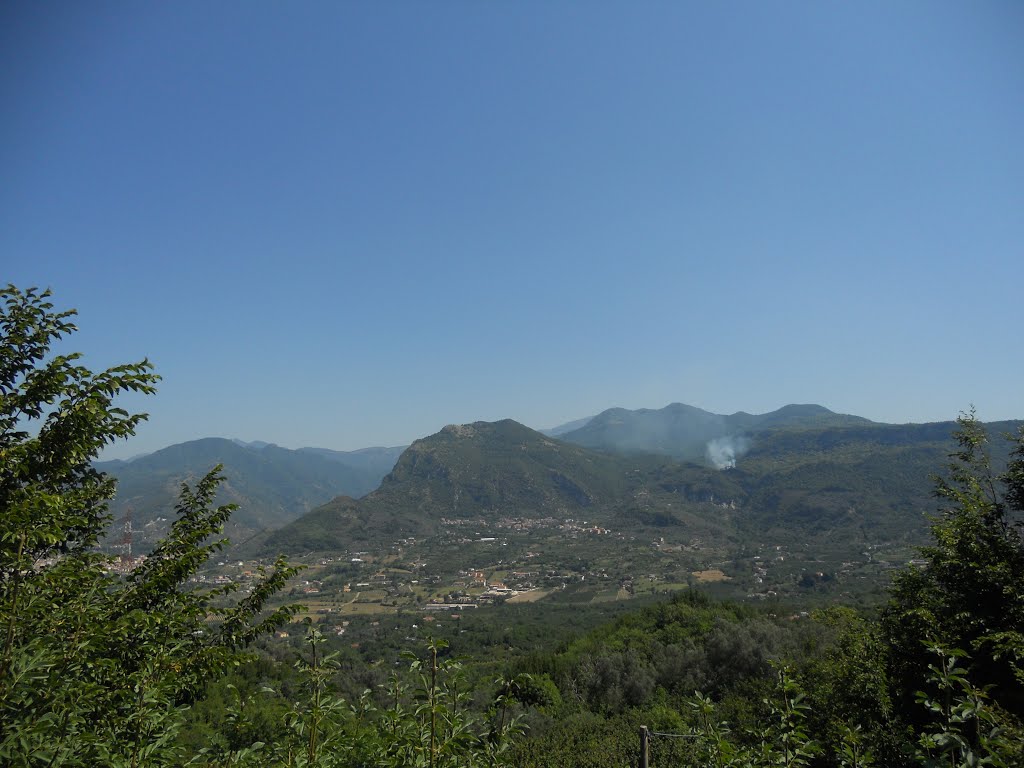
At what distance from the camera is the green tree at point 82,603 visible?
9.39 ft

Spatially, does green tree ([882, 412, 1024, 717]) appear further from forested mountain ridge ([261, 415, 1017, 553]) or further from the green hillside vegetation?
forested mountain ridge ([261, 415, 1017, 553])

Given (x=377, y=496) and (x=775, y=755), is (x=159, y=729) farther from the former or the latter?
(x=377, y=496)

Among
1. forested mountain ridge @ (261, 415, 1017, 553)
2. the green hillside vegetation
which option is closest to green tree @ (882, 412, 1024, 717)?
the green hillside vegetation

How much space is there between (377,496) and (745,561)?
125m

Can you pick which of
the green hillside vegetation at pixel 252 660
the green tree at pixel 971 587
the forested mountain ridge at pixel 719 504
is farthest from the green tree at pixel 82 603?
the forested mountain ridge at pixel 719 504

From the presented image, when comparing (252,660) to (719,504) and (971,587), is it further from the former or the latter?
(719,504)

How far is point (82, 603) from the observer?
13.0ft

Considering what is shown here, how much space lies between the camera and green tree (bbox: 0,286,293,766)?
9.39ft

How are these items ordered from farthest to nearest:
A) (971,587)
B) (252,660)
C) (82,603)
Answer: (971,587) < (252,660) < (82,603)

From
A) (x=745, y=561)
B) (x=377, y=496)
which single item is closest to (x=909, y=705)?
(x=745, y=561)

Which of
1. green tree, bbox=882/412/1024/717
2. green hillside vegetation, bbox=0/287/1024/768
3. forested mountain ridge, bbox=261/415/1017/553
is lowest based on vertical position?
forested mountain ridge, bbox=261/415/1017/553

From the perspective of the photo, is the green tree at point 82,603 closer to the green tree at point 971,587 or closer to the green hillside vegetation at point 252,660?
the green hillside vegetation at point 252,660

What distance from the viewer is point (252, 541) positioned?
150 m

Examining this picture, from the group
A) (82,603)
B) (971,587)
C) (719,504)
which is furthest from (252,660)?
(719,504)
